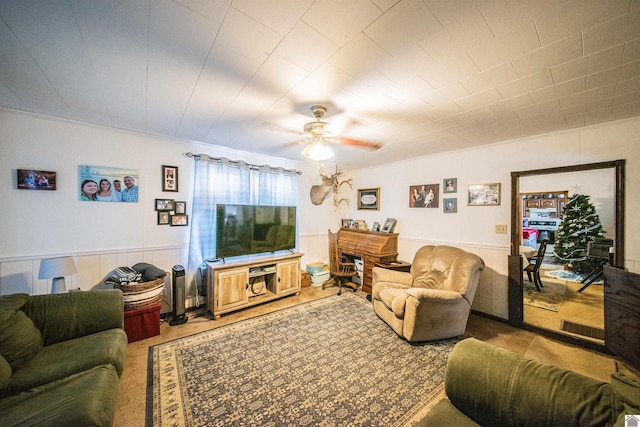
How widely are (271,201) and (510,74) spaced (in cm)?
342

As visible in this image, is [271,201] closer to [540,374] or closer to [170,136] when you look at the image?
[170,136]

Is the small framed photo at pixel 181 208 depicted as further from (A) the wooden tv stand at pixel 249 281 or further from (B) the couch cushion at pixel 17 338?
(B) the couch cushion at pixel 17 338

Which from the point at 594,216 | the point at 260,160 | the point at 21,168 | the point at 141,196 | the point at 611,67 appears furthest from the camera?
the point at 260,160

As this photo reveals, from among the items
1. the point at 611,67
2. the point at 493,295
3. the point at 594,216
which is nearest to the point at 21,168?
the point at 611,67

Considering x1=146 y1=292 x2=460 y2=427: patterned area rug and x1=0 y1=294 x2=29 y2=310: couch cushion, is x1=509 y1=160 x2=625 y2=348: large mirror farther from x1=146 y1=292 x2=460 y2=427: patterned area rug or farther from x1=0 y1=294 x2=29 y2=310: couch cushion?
x1=0 y1=294 x2=29 y2=310: couch cushion

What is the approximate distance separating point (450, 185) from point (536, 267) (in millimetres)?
1752

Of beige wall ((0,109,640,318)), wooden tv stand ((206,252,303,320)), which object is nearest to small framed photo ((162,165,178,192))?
beige wall ((0,109,640,318))

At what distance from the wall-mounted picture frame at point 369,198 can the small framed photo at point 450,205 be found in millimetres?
1287

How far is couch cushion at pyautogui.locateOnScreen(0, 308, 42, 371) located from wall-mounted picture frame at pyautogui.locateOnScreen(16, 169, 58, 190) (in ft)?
4.82

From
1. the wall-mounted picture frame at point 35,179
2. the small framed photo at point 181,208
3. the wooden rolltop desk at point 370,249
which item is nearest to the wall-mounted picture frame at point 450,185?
the wooden rolltop desk at point 370,249

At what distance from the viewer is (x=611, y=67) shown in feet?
4.91

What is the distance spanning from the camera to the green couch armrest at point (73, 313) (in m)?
1.79

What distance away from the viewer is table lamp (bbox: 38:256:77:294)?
2217 millimetres

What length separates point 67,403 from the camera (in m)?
1.18
